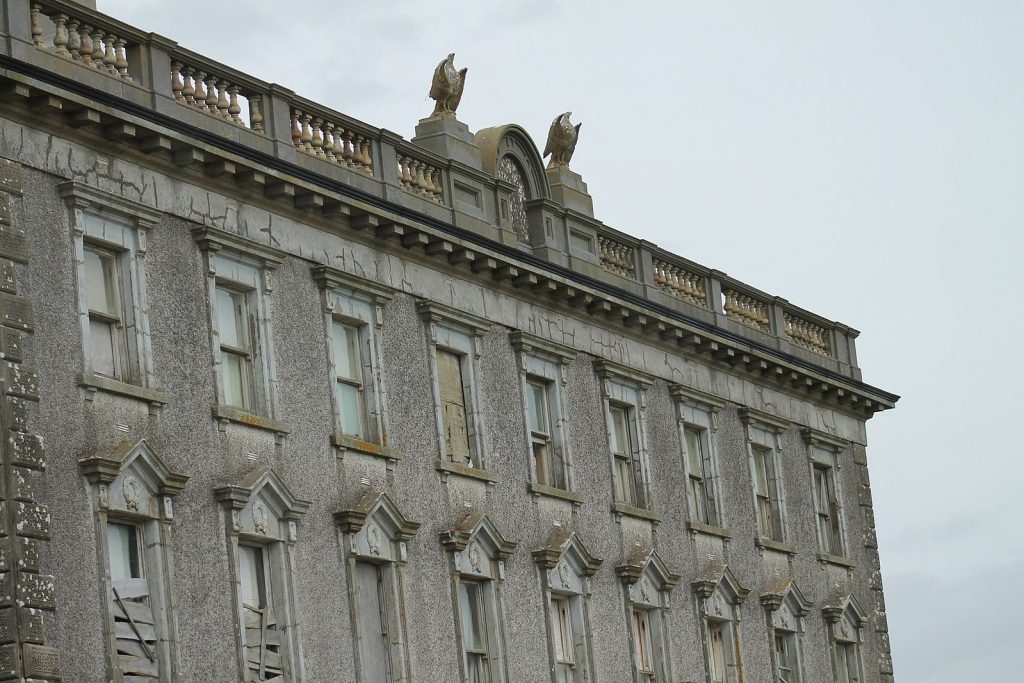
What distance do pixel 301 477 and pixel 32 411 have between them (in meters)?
4.88

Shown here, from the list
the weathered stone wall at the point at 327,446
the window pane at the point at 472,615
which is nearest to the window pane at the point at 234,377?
the weathered stone wall at the point at 327,446

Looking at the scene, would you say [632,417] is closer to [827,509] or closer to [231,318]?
[827,509]

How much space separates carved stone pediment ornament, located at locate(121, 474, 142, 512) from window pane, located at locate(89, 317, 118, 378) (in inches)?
48.2

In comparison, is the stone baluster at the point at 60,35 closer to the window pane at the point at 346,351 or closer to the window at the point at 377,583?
the window pane at the point at 346,351

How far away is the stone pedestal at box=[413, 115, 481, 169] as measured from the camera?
3556cm

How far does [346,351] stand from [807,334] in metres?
15.3

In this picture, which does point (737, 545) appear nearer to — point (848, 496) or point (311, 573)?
point (848, 496)

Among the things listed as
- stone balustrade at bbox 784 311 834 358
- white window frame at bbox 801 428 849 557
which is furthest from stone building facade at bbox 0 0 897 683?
stone balustrade at bbox 784 311 834 358

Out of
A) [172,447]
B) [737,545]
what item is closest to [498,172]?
[737,545]

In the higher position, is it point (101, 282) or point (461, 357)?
point (461, 357)

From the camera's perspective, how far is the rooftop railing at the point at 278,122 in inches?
1104

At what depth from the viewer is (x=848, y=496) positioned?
44.8 meters

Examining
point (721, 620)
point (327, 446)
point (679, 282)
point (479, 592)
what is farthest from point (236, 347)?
point (679, 282)

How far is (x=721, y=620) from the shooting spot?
3941 centimetres
